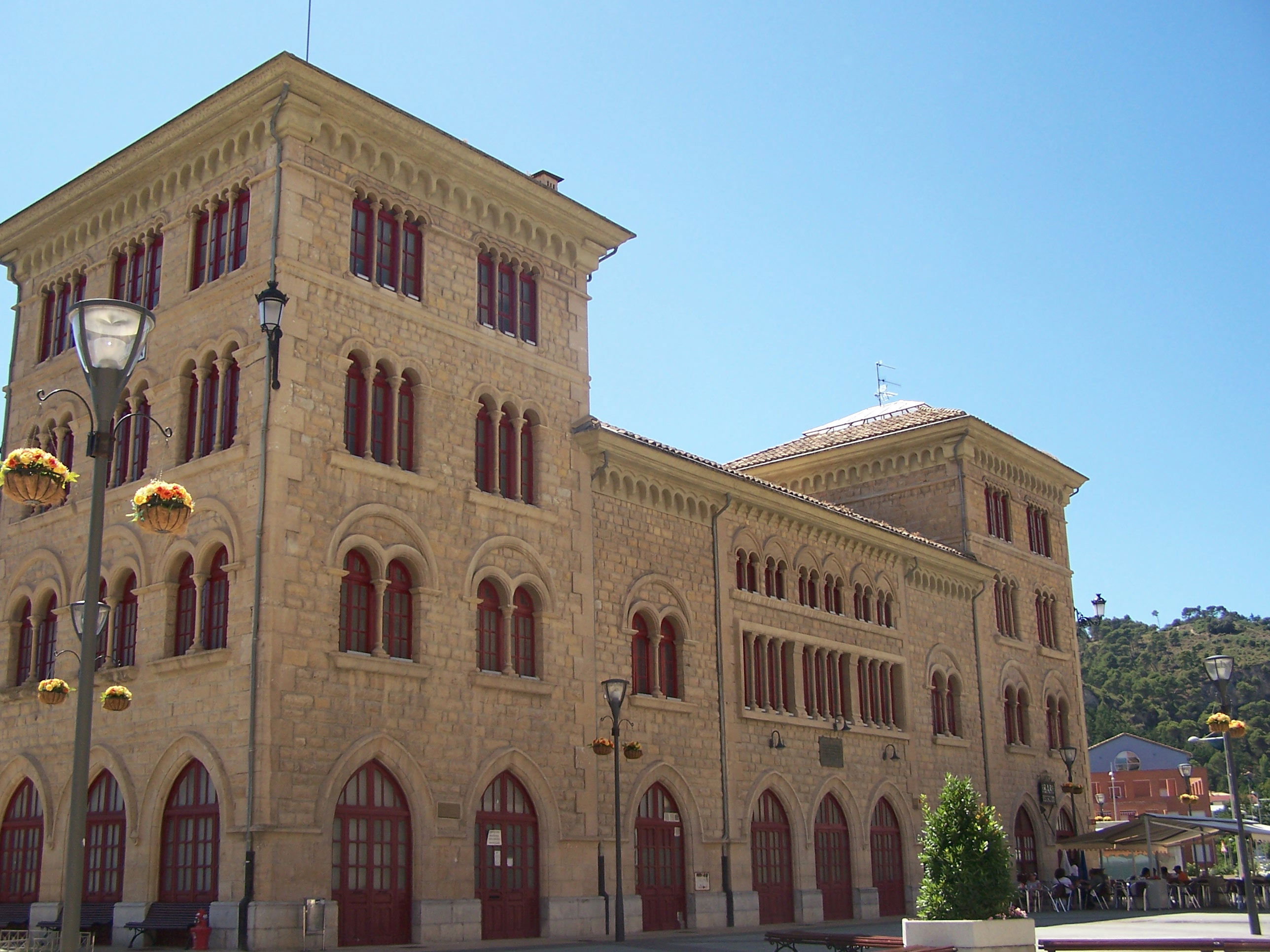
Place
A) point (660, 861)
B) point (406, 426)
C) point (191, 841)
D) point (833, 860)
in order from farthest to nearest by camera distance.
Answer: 1. point (833, 860)
2. point (660, 861)
3. point (406, 426)
4. point (191, 841)

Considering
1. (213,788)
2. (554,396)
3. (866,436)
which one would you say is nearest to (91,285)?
(554,396)

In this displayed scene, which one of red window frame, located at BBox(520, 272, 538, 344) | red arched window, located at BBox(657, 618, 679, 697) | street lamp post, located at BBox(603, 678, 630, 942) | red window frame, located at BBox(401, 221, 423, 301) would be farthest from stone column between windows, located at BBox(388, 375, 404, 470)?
red arched window, located at BBox(657, 618, 679, 697)

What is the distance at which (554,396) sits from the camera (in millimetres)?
26156

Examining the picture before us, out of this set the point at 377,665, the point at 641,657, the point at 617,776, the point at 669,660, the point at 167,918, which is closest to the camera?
the point at 167,918

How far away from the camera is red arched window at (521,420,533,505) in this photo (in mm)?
25094

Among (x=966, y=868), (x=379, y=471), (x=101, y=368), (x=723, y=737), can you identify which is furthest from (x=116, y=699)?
(x=966, y=868)

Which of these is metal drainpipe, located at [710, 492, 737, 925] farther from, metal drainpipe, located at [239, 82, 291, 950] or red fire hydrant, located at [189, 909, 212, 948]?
red fire hydrant, located at [189, 909, 212, 948]

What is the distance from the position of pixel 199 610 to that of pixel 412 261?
7.63m

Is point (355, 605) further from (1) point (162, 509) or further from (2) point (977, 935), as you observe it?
(2) point (977, 935)

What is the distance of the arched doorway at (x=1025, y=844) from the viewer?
38938 millimetres

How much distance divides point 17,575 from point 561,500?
1091 cm

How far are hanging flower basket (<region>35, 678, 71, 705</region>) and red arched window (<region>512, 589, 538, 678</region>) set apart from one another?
25.2 feet

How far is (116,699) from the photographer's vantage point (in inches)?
808

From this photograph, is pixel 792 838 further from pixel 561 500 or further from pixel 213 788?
pixel 213 788
